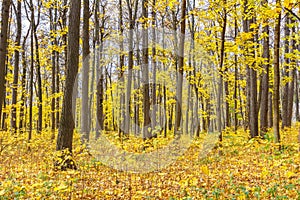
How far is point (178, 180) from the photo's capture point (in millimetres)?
7570

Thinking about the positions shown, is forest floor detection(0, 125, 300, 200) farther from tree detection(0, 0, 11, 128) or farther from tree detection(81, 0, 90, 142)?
tree detection(81, 0, 90, 142)

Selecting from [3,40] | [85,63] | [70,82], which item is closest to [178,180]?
[70,82]

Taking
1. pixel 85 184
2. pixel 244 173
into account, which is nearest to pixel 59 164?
pixel 85 184

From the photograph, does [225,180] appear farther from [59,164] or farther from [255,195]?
[59,164]

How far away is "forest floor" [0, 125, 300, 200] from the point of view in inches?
237

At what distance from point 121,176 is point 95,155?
10.1ft

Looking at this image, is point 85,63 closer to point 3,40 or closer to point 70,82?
point 3,40

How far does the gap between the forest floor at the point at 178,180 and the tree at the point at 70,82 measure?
1.73ft

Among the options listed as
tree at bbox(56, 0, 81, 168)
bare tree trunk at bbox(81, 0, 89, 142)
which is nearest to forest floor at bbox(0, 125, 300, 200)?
tree at bbox(56, 0, 81, 168)

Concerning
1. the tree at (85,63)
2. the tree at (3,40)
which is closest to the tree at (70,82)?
the tree at (3,40)

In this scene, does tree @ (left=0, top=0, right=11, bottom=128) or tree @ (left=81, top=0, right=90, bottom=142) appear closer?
tree @ (left=0, top=0, right=11, bottom=128)

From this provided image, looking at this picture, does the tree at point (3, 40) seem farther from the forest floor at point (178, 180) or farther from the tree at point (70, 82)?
the forest floor at point (178, 180)

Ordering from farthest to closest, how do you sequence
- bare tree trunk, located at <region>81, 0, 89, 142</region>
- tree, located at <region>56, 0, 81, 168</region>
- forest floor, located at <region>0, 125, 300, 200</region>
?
1. bare tree trunk, located at <region>81, 0, 89, 142</region>
2. tree, located at <region>56, 0, 81, 168</region>
3. forest floor, located at <region>0, 125, 300, 200</region>

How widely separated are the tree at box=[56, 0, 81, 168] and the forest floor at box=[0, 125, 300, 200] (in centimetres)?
53
